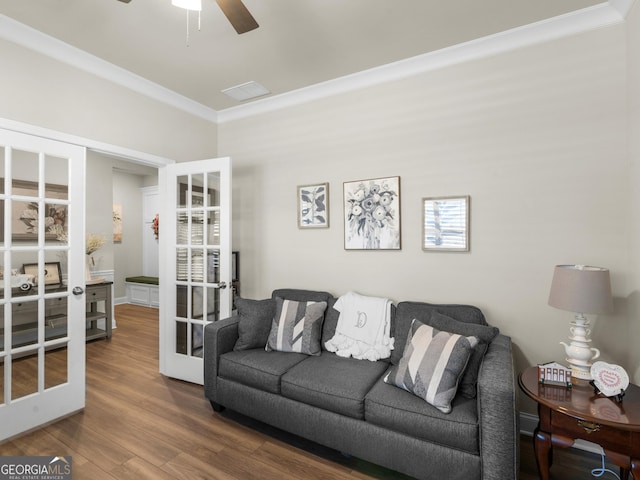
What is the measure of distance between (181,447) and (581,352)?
8.13ft

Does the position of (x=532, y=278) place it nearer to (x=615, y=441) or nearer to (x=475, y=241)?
(x=475, y=241)

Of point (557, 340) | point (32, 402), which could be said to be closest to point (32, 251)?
point (32, 402)

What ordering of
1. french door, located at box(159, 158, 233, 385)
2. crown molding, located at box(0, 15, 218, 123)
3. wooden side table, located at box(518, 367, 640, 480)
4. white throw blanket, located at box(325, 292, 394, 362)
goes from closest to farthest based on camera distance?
wooden side table, located at box(518, 367, 640, 480) → crown molding, located at box(0, 15, 218, 123) → white throw blanket, located at box(325, 292, 394, 362) → french door, located at box(159, 158, 233, 385)

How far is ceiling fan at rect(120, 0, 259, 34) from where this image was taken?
4.86 ft

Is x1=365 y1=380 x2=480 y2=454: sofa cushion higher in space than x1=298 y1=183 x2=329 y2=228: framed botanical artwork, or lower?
lower

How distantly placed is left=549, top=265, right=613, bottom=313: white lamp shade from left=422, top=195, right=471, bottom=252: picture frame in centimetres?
75

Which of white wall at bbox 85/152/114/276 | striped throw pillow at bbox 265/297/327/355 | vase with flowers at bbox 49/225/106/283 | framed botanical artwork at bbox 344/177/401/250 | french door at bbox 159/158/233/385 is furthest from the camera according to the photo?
white wall at bbox 85/152/114/276

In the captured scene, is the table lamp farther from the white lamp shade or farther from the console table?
the console table

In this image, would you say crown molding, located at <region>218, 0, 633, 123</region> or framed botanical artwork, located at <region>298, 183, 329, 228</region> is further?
framed botanical artwork, located at <region>298, 183, 329, 228</region>

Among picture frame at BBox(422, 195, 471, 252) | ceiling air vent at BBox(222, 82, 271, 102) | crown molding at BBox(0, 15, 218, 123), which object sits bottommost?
picture frame at BBox(422, 195, 471, 252)

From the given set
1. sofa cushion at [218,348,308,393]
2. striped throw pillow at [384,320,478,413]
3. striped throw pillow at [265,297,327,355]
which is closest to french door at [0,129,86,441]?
sofa cushion at [218,348,308,393]

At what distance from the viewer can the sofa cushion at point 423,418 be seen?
1.66 m

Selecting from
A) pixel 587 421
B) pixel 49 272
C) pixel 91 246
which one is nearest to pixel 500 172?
pixel 587 421

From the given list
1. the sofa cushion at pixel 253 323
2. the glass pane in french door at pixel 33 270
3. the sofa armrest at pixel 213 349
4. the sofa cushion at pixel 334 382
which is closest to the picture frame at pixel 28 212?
the glass pane in french door at pixel 33 270
